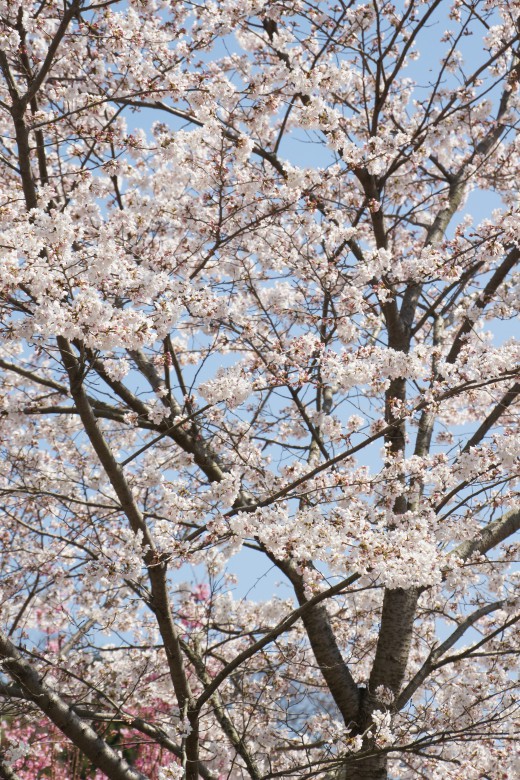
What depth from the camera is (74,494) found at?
7.45 m

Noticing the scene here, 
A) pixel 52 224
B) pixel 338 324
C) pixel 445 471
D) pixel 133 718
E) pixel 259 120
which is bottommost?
pixel 133 718

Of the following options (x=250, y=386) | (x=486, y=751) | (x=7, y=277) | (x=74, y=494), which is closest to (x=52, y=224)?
(x=7, y=277)

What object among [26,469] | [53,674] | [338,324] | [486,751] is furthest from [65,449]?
[486,751]

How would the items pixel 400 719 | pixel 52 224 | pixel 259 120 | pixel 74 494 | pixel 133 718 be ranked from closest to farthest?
pixel 52 224 → pixel 133 718 → pixel 400 719 → pixel 259 120 → pixel 74 494

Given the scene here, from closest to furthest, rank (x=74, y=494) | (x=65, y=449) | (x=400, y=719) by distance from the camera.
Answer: (x=400, y=719)
(x=74, y=494)
(x=65, y=449)

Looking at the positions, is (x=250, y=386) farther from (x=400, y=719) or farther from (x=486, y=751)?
(x=486, y=751)

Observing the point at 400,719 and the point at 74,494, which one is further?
the point at 74,494

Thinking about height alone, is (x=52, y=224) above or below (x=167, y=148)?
below

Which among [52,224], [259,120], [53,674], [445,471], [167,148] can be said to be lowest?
[53,674]

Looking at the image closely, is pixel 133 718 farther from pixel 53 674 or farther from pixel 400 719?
pixel 53 674

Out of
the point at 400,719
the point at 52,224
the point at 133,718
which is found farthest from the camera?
the point at 400,719

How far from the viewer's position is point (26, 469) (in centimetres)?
782

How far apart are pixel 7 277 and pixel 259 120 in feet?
10.7

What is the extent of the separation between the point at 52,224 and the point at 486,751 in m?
5.91
